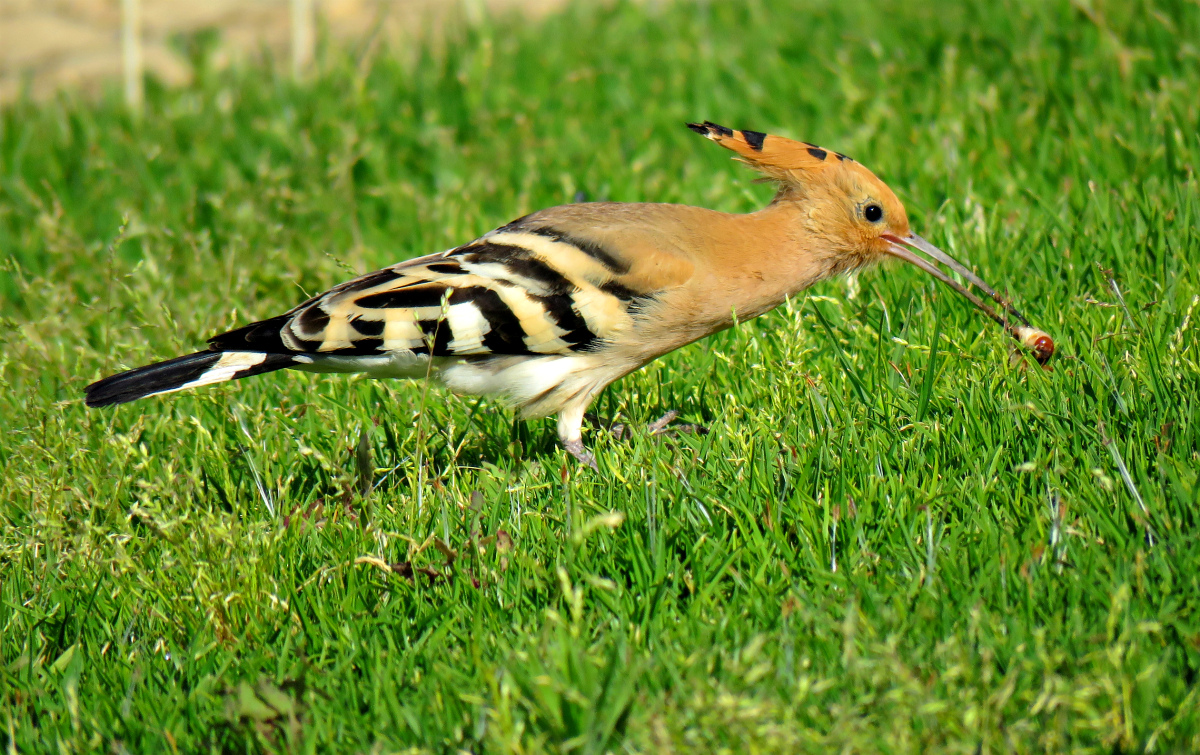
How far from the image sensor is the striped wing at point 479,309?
10.6 feet

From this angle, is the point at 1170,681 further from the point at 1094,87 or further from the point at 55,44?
the point at 55,44

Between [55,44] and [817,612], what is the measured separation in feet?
25.0

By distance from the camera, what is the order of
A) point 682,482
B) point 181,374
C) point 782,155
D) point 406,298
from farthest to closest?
point 782,155 < point 406,298 < point 181,374 < point 682,482

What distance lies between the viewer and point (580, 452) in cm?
332

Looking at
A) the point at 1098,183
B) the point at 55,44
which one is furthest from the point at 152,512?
the point at 55,44

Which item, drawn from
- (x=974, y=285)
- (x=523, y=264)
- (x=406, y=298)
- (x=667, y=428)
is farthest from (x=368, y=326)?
(x=974, y=285)

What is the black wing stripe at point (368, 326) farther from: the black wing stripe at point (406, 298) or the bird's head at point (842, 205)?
the bird's head at point (842, 205)

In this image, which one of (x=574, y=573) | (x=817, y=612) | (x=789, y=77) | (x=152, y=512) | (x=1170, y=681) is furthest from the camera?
(x=789, y=77)

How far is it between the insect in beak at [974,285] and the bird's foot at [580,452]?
1.15 metres

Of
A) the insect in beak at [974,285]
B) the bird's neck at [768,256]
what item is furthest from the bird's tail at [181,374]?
the insect in beak at [974,285]

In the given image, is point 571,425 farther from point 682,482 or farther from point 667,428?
point 682,482

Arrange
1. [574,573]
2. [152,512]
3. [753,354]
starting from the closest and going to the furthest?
[574,573] < [152,512] < [753,354]

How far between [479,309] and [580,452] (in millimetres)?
497

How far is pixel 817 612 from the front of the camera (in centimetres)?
228
